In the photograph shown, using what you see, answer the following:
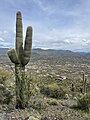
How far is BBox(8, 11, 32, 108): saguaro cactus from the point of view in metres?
10.9

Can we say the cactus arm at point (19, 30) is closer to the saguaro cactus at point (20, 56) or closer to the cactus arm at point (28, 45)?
the saguaro cactus at point (20, 56)

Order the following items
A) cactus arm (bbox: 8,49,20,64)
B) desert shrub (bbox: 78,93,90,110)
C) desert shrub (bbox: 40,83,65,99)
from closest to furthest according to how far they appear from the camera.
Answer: cactus arm (bbox: 8,49,20,64) < desert shrub (bbox: 78,93,90,110) < desert shrub (bbox: 40,83,65,99)

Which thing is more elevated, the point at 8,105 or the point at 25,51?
the point at 25,51

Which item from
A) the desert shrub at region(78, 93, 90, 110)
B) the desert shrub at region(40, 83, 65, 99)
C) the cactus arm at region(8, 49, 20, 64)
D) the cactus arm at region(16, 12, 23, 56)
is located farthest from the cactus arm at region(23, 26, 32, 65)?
the desert shrub at region(40, 83, 65, 99)

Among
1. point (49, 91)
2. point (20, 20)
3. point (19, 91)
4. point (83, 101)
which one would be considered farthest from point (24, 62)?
point (49, 91)

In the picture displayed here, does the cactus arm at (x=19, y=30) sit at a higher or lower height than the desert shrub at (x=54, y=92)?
higher

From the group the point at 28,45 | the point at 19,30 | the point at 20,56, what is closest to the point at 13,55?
the point at 20,56

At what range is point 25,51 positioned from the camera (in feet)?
37.9

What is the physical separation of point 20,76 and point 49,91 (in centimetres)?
578

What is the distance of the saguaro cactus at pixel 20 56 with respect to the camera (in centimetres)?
1087

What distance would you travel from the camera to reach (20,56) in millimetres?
11539

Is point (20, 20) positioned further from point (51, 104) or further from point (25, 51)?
point (51, 104)

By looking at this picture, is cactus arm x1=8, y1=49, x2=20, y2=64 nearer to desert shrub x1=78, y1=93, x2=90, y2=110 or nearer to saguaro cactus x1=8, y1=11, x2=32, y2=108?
saguaro cactus x1=8, y1=11, x2=32, y2=108

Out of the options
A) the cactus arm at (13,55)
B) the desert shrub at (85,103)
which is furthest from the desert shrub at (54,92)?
the cactus arm at (13,55)
